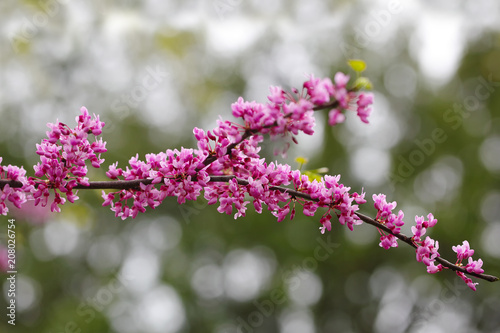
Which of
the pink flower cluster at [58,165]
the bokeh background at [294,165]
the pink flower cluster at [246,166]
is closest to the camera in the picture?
the pink flower cluster at [246,166]

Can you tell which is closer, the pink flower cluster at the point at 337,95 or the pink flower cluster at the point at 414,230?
A: the pink flower cluster at the point at 337,95

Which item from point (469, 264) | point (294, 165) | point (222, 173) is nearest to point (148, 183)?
point (222, 173)

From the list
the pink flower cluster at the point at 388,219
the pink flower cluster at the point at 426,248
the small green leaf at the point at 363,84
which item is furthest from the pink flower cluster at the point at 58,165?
the pink flower cluster at the point at 426,248

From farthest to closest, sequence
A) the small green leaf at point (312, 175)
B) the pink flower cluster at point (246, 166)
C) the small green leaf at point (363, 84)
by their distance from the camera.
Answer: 1. the small green leaf at point (312, 175)
2. the pink flower cluster at point (246, 166)
3. the small green leaf at point (363, 84)

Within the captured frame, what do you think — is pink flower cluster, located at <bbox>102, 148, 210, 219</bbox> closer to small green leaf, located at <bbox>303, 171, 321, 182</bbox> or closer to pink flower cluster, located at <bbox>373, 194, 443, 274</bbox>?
small green leaf, located at <bbox>303, 171, 321, 182</bbox>

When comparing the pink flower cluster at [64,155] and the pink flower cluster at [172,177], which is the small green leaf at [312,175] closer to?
the pink flower cluster at [172,177]

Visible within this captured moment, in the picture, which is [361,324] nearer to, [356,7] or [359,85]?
[356,7]

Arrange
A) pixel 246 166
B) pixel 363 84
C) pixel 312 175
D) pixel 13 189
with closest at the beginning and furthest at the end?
pixel 363 84, pixel 13 189, pixel 246 166, pixel 312 175

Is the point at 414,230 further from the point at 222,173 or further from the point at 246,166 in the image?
the point at 222,173

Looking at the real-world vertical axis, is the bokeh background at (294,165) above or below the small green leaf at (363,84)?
above

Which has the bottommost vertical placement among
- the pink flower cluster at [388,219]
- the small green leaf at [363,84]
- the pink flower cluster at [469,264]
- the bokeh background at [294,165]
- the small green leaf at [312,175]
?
the pink flower cluster at [469,264]
